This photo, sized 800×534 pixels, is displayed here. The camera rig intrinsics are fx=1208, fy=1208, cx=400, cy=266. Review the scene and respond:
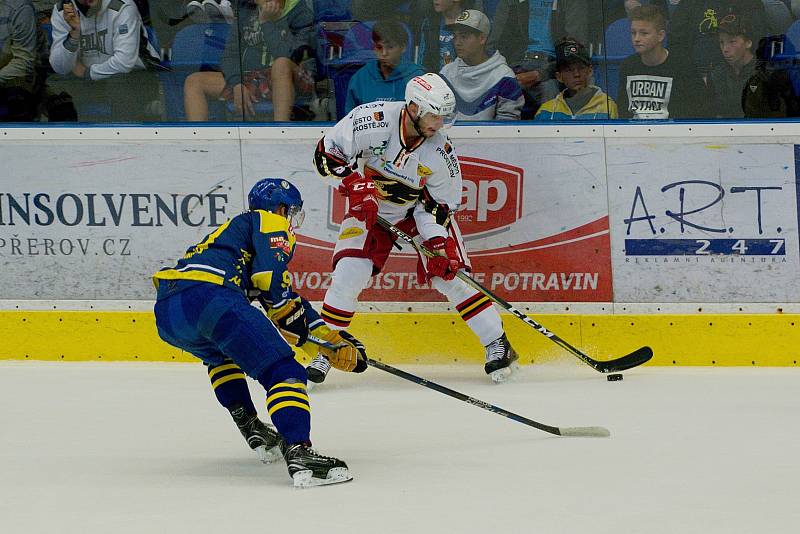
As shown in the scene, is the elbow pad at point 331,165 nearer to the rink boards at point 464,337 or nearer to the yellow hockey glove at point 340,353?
the rink boards at point 464,337

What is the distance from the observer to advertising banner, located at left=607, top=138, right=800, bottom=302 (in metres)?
5.02

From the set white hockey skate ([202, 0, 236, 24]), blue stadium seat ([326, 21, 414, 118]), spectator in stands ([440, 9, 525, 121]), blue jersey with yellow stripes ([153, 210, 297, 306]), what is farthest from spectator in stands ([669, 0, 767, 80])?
blue jersey with yellow stripes ([153, 210, 297, 306])

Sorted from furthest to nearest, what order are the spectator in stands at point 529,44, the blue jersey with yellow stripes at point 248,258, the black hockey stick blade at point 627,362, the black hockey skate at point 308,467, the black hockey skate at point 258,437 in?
1. the spectator in stands at point 529,44
2. the black hockey stick blade at point 627,362
3. the black hockey skate at point 258,437
4. the blue jersey with yellow stripes at point 248,258
5. the black hockey skate at point 308,467

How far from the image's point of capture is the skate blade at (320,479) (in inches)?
134

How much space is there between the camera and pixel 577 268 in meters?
5.22

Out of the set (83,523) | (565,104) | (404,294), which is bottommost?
(83,523)

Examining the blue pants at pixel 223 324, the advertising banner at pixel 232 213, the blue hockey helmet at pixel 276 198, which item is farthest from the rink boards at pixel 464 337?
the blue pants at pixel 223 324

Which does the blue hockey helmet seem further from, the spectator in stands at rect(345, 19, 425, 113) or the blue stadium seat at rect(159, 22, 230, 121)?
the blue stadium seat at rect(159, 22, 230, 121)

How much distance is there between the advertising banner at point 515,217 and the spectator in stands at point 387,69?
1.15 ft

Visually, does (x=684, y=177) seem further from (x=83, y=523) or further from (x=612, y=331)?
(x=83, y=523)

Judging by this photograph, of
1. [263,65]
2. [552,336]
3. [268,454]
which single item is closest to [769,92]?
[552,336]

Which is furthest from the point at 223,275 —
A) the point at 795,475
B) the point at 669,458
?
the point at 795,475

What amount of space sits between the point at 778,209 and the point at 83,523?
10.4ft

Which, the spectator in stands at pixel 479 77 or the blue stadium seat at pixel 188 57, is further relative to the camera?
A: the blue stadium seat at pixel 188 57
